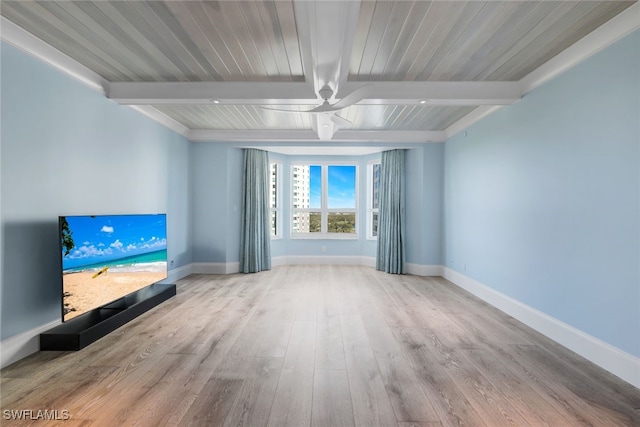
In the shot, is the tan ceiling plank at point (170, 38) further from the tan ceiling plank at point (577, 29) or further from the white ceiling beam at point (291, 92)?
the tan ceiling plank at point (577, 29)

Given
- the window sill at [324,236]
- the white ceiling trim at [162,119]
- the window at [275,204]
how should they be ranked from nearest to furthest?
the white ceiling trim at [162,119] < the window at [275,204] < the window sill at [324,236]

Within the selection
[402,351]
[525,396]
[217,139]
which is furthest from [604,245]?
[217,139]

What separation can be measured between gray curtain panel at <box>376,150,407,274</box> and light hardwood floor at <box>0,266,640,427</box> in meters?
2.09

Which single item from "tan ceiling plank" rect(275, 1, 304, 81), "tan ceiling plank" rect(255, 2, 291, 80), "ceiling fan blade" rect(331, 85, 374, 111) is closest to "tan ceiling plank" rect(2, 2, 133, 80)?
"tan ceiling plank" rect(255, 2, 291, 80)

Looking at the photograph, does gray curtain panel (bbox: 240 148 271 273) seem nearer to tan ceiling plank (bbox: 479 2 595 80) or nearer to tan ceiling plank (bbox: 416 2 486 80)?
tan ceiling plank (bbox: 416 2 486 80)

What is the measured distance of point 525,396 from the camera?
1890 mm

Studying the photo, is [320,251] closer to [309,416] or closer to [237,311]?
[237,311]

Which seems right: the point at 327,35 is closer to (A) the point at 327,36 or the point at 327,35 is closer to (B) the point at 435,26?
(A) the point at 327,36

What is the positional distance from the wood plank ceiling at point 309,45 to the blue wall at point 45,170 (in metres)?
0.32

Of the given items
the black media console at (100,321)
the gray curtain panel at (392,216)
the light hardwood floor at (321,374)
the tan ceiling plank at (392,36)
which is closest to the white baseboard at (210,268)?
the black media console at (100,321)

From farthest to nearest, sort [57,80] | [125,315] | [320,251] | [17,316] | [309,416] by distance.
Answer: [320,251], [125,315], [57,80], [17,316], [309,416]

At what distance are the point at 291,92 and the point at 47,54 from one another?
7.04 ft

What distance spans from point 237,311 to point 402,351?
192 centimetres

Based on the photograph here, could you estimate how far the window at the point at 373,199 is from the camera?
6.39 metres
